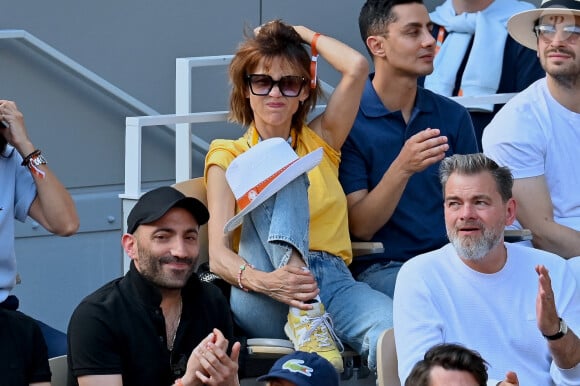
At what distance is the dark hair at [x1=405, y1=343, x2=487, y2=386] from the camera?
3.53m

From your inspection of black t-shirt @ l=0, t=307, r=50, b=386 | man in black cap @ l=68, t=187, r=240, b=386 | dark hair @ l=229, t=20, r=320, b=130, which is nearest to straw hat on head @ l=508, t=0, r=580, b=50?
dark hair @ l=229, t=20, r=320, b=130

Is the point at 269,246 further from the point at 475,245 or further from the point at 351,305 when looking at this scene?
the point at 475,245

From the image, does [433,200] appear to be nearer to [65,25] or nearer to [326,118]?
[326,118]

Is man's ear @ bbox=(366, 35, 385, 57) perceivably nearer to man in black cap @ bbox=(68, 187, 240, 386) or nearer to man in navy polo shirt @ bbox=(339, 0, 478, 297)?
man in navy polo shirt @ bbox=(339, 0, 478, 297)

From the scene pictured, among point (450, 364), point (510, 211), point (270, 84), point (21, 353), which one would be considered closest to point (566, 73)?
point (510, 211)

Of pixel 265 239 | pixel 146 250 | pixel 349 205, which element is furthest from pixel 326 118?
pixel 146 250

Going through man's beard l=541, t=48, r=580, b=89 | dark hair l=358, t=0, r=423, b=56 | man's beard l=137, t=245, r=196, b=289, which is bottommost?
man's beard l=137, t=245, r=196, b=289

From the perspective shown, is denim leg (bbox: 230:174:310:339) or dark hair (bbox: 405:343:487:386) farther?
denim leg (bbox: 230:174:310:339)

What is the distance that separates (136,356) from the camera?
4168 mm

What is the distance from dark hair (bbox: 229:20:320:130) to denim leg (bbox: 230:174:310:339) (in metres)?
0.53

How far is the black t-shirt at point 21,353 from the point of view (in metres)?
4.17

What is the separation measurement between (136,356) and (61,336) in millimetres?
543

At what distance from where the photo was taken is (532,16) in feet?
19.1

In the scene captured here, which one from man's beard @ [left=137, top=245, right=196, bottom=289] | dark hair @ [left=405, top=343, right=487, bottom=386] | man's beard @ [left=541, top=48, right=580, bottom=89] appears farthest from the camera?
A: man's beard @ [left=541, top=48, right=580, bottom=89]
